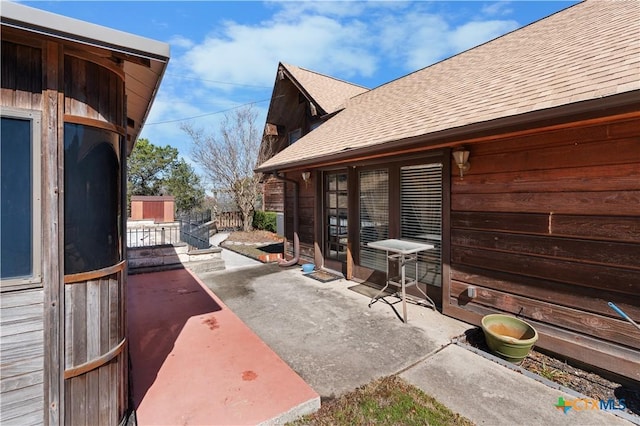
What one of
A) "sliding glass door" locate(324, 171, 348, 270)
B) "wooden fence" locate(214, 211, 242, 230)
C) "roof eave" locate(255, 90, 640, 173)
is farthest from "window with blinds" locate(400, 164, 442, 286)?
"wooden fence" locate(214, 211, 242, 230)

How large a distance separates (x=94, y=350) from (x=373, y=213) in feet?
15.2

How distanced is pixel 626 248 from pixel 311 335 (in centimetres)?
331

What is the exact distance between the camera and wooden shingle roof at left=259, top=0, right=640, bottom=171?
3000mm

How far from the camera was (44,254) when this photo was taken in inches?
66.2

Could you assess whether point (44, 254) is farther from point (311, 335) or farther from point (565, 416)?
point (565, 416)

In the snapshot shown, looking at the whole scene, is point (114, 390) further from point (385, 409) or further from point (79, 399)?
point (385, 409)

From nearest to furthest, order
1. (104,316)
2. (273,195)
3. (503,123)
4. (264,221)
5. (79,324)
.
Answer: (79,324) < (104,316) < (503,123) < (264,221) < (273,195)

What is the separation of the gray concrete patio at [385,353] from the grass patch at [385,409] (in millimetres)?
111

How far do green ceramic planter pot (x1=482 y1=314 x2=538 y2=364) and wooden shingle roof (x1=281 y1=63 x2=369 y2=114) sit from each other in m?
7.56

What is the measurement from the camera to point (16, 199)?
161cm

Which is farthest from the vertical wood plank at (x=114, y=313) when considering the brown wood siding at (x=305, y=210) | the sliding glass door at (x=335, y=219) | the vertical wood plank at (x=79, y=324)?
the brown wood siding at (x=305, y=210)

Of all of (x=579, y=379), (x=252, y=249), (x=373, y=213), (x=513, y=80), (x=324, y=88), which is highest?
(x=324, y=88)

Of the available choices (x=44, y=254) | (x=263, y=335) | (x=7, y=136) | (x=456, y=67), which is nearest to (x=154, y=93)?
(x=7, y=136)

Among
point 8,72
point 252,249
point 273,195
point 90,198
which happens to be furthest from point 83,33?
point 273,195
